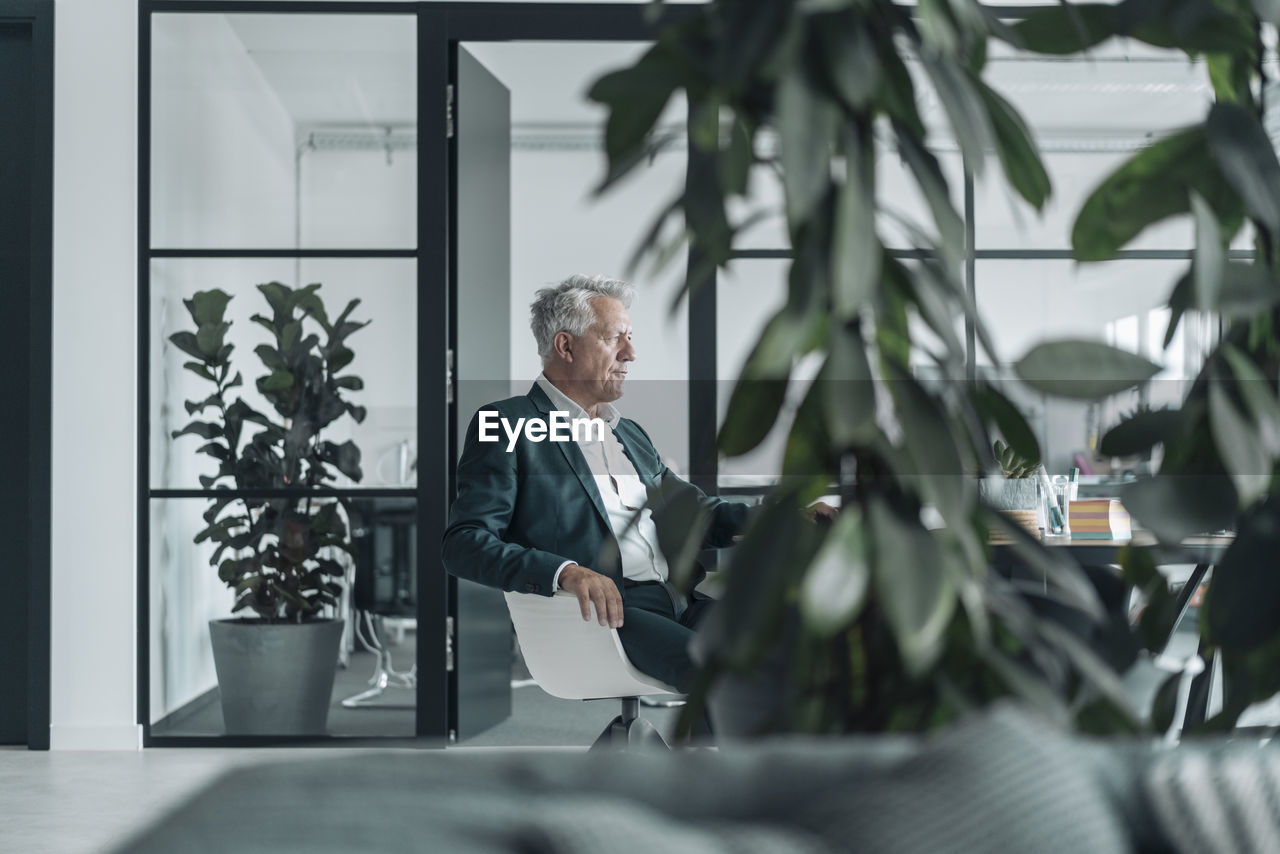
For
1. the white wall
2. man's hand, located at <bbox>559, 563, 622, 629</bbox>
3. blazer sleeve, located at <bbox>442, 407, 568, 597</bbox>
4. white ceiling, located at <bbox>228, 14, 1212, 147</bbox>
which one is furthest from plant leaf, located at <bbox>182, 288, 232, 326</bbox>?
man's hand, located at <bbox>559, 563, 622, 629</bbox>

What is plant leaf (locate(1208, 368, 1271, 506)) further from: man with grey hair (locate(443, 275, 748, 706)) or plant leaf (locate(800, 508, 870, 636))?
man with grey hair (locate(443, 275, 748, 706))

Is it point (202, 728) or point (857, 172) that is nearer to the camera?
point (857, 172)

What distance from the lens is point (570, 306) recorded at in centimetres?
329

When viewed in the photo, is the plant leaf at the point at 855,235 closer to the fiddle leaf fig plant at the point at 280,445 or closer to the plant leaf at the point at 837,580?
the plant leaf at the point at 837,580

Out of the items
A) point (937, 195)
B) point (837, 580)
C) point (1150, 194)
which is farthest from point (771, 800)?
point (1150, 194)

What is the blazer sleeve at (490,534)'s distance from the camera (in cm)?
261

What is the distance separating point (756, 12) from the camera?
3.49 feet

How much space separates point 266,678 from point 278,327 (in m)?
1.30

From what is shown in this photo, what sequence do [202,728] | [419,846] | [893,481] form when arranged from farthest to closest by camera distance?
1. [202,728]
2. [893,481]
3. [419,846]

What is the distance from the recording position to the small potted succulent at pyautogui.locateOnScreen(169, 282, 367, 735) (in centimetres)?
425

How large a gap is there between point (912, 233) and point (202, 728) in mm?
3822

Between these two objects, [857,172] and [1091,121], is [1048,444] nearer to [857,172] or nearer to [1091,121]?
[1091,121]

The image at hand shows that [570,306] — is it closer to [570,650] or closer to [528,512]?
[528,512]

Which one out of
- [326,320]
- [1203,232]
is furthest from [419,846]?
[326,320]
